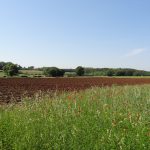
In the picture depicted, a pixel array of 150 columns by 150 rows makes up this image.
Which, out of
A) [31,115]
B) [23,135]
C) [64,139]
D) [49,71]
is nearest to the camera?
[64,139]

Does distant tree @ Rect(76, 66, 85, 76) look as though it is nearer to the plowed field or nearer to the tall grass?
the plowed field

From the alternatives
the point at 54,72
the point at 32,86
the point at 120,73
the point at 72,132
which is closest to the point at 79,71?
the point at 120,73

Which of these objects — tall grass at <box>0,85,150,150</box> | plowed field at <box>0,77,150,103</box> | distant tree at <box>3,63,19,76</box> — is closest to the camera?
tall grass at <box>0,85,150,150</box>

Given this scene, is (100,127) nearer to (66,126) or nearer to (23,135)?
(66,126)

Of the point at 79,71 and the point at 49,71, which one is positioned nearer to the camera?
the point at 49,71

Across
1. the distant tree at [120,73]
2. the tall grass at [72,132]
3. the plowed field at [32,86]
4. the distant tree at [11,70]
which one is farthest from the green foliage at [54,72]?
the tall grass at [72,132]

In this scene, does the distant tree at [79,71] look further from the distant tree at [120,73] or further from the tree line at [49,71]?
the distant tree at [120,73]

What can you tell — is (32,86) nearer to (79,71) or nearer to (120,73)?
(79,71)

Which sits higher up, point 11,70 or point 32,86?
point 11,70

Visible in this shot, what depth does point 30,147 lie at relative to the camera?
18.9 ft

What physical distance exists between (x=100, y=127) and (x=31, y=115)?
2.08 meters

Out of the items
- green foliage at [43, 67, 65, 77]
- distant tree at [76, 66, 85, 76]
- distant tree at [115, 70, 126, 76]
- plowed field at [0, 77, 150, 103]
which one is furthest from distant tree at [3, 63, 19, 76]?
plowed field at [0, 77, 150, 103]

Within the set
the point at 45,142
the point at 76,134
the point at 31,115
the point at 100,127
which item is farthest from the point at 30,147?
the point at 31,115

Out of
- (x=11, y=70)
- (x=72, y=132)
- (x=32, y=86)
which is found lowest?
(x=32, y=86)
